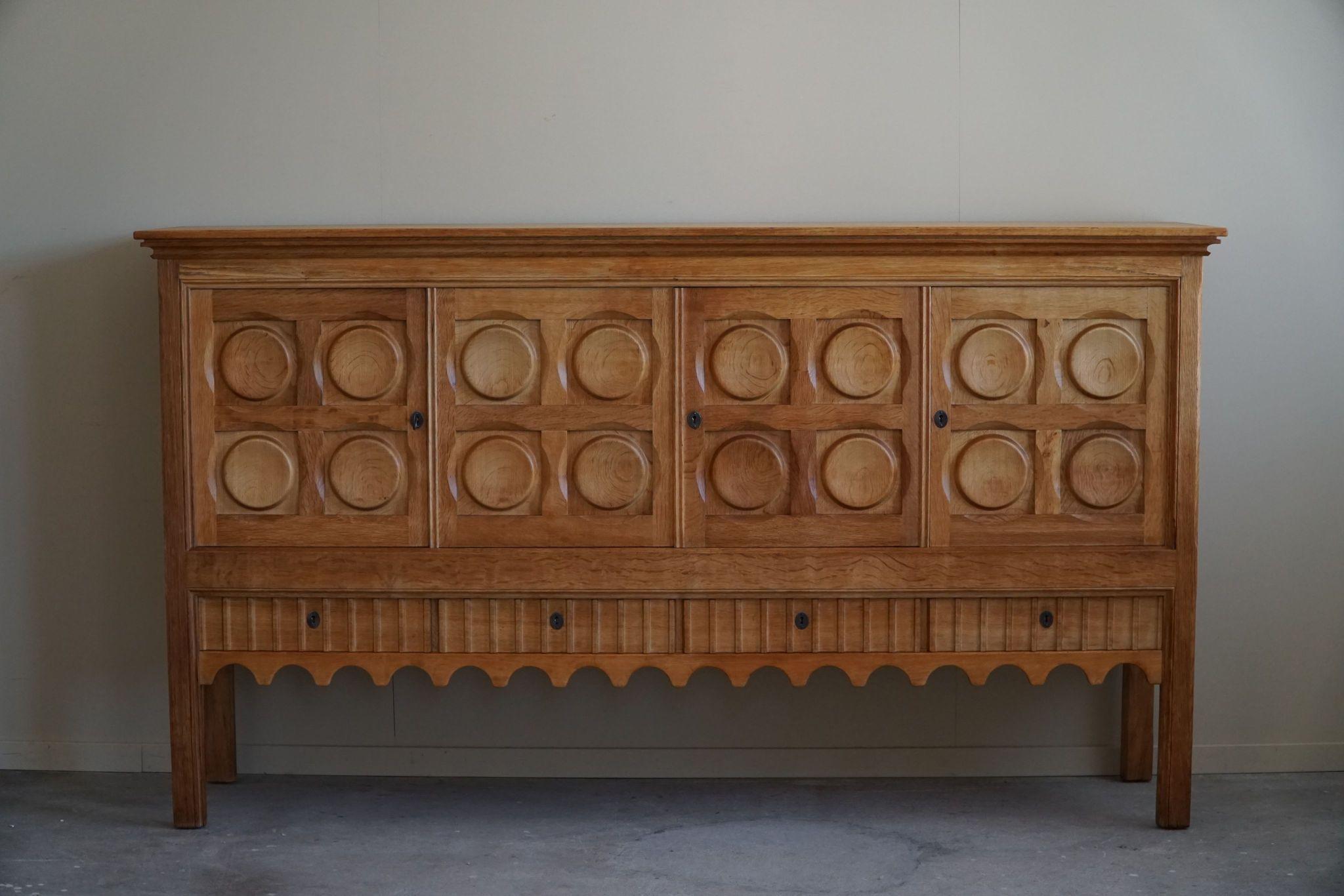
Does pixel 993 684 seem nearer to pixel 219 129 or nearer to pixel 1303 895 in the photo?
pixel 1303 895

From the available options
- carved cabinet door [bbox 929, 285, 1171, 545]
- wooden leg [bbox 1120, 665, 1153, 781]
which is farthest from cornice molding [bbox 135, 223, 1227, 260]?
wooden leg [bbox 1120, 665, 1153, 781]

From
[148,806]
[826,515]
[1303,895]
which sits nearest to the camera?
[1303,895]

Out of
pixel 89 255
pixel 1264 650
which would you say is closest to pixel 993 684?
pixel 1264 650

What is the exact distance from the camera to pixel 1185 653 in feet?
9.59

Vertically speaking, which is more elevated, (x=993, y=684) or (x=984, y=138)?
(x=984, y=138)

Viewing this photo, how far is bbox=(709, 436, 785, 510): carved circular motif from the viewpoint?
9.46ft

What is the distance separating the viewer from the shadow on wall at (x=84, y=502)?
341 cm

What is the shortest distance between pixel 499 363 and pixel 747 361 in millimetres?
579

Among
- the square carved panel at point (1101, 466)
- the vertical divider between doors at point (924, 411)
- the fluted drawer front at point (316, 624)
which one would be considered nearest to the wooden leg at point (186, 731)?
the fluted drawer front at point (316, 624)

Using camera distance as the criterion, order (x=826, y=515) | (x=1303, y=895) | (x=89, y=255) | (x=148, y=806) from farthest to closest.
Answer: (x=89, y=255)
(x=148, y=806)
(x=826, y=515)
(x=1303, y=895)

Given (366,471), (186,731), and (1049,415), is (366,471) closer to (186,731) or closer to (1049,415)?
(186,731)

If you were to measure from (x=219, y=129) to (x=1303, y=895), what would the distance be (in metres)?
3.26

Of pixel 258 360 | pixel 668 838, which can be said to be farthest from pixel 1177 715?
pixel 258 360

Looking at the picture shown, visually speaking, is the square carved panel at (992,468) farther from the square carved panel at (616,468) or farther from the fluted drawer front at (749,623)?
the square carved panel at (616,468)
